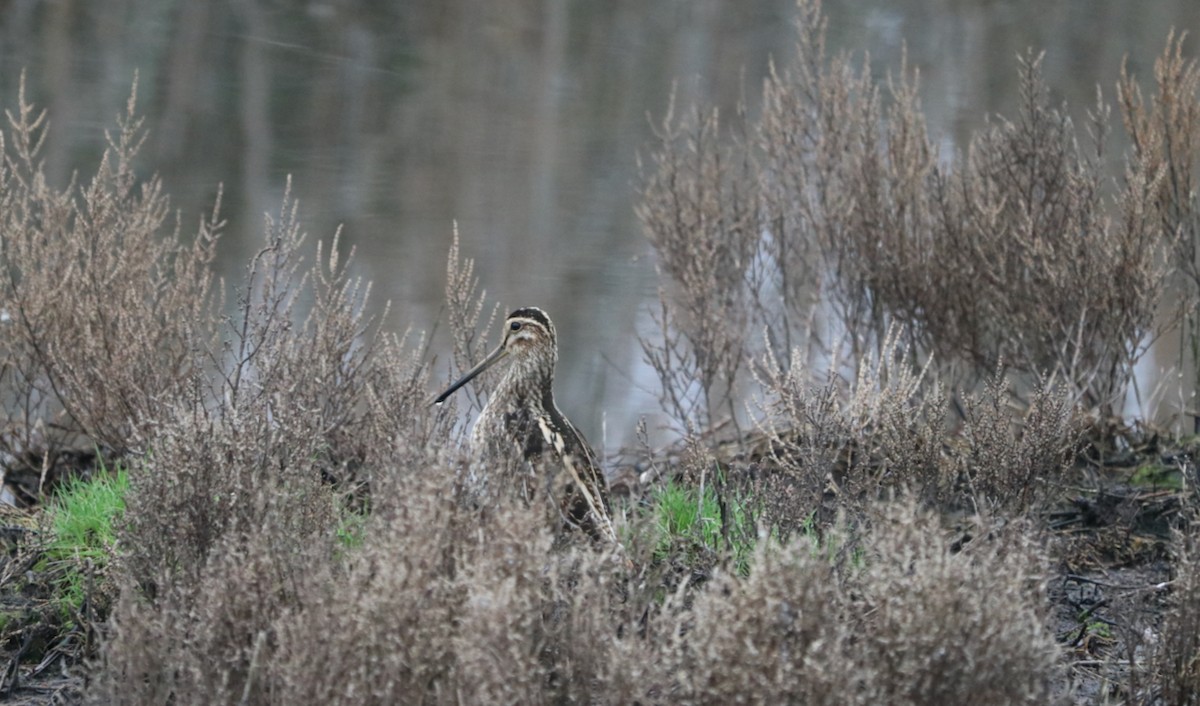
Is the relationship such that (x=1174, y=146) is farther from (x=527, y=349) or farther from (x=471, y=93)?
(x=471, y=93)

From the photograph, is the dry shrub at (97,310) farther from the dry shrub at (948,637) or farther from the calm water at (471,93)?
the calm water at (471,93)

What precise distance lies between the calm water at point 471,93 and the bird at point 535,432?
7.08 meters

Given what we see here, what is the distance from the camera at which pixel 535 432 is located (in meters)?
4.86

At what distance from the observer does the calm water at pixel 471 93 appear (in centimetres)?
1477

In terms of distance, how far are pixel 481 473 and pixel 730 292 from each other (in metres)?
4.22

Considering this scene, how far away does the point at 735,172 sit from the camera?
805cm

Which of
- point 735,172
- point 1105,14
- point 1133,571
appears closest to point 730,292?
point 735,172

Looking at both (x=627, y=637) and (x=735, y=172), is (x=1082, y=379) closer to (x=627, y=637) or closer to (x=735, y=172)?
(x=735, y=172)

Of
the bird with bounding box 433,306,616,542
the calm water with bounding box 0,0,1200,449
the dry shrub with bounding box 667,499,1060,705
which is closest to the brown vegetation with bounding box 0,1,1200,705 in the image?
Answer: the dry shrub with bounding box 667,499,1060,705

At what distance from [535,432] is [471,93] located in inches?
607

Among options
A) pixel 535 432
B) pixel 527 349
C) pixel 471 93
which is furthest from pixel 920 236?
pixel 471 93

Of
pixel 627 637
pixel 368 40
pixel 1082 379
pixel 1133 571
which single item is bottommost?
pixel 627 637

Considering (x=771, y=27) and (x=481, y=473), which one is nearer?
(x=481, y=473)

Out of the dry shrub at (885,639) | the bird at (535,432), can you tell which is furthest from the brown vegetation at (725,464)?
the bird at (535,432)
